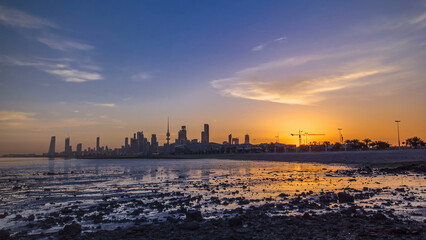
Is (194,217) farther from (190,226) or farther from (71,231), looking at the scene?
(71,231)

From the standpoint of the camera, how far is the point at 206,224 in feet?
45.4

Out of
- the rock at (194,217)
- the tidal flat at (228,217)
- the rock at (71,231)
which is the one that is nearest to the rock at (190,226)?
the tidal flat at (228,217)

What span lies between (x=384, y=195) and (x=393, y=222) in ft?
29.5

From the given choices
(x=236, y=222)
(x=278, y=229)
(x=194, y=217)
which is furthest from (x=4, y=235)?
(x=278, y=229)

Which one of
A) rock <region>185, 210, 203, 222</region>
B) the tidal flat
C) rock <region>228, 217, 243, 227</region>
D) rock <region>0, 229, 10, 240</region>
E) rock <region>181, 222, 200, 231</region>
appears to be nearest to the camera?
the tidal flat

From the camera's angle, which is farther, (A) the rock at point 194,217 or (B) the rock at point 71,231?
(A) the rock at point 194,217

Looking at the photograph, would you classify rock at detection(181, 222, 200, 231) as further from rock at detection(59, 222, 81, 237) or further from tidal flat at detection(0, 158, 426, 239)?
rock at detection(59, 222, 81, 237)

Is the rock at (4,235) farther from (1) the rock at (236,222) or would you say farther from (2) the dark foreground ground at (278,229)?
(1) the rock at (236,222)

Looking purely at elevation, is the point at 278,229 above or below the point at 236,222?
below

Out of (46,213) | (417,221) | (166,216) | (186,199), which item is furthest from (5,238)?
(417,221)

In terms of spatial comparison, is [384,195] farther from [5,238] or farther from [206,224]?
[5,238]

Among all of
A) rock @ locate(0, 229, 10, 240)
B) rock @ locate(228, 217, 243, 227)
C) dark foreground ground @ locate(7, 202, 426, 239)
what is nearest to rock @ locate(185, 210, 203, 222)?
dark foreground ground @ locate(7, 202, 426, 239)

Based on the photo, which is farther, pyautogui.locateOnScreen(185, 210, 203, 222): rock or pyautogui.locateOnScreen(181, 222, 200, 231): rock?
pyautogui.locateOnScreen(185, 210, 203, 222): rock

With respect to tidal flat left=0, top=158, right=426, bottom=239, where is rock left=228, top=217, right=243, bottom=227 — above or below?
above
